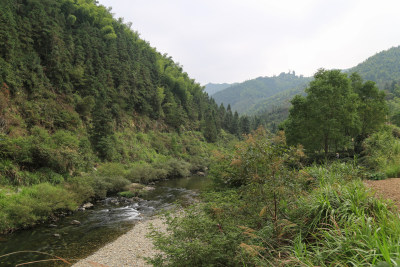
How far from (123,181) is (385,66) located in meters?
191

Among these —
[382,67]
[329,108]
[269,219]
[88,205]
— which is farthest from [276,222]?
[382,67]

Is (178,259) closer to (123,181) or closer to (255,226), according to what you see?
(255,226)

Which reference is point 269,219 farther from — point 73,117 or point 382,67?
point 382,67

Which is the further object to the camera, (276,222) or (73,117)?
(73,117)

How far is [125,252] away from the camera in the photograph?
10227 mm

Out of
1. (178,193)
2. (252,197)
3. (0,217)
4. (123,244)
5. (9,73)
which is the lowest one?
(178,193)

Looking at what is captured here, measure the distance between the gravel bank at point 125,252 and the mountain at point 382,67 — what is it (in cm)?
15202

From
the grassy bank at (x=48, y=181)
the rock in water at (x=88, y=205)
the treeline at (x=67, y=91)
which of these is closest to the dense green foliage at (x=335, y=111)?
the grassy bank at (x=48, y=181)

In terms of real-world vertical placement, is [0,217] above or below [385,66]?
below

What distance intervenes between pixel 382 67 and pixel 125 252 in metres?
195

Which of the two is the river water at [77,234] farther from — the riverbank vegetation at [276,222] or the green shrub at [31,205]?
the riverbank vegetation at [276,222]

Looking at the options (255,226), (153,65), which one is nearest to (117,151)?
(255,226)

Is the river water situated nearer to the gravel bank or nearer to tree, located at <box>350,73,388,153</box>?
the gravel bank

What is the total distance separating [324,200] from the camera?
4770 millimetres
